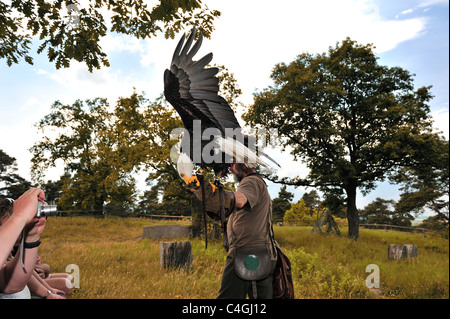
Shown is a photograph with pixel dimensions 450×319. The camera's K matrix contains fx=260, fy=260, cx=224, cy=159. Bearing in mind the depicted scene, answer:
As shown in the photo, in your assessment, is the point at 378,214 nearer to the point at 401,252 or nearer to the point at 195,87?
the point at 401,252

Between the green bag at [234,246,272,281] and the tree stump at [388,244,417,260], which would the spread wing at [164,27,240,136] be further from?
the tree stump at [388,244,417,260]

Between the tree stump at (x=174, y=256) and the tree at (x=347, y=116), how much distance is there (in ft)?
35.8

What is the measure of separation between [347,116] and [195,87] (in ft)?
54.8

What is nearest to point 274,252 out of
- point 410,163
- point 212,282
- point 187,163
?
point 187,163

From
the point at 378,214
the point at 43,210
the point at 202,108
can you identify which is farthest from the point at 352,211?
the point at 378,214

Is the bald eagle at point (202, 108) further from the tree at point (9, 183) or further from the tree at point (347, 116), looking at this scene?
the tree at point (347, 116)

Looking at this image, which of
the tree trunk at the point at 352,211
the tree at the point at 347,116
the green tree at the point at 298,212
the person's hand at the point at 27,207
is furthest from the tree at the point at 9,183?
the green tree at the point at 298,212

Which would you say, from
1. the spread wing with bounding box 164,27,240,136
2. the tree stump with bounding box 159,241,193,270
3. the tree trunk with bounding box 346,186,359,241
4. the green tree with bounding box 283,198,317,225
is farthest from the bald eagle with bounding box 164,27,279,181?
the green tree with bounding box 283,198,317,225

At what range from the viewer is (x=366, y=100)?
15531 millimetres

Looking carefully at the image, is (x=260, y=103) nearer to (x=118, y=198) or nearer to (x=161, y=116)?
(x=161, y=116)

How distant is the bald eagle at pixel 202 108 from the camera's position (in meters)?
1.88

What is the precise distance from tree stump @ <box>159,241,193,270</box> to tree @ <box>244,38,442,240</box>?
10.9 meters

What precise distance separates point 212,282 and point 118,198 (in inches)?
781

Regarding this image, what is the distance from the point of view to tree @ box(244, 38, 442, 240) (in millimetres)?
15195
